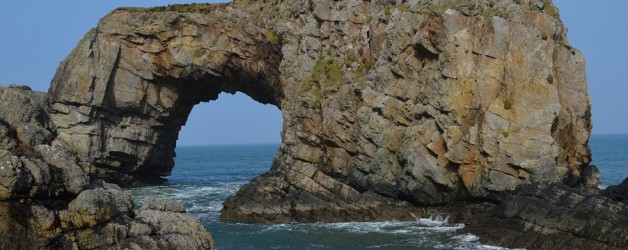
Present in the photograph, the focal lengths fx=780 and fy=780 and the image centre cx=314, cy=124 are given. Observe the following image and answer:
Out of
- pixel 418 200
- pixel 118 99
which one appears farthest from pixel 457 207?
pixel 118 99

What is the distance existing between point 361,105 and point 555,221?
19.5 metres

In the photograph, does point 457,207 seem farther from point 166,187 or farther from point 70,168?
point 166,187

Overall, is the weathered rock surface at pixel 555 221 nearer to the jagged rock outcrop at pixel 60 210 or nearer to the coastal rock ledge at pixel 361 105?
the coastal rock ledge at pixel 361 105

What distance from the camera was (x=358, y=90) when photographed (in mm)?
55969

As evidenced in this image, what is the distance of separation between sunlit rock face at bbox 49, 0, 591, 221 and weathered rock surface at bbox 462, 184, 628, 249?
9.87ft

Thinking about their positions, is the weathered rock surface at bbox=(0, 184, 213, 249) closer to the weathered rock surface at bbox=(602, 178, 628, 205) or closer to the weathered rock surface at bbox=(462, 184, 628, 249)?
the weathered rock surface at bbox=(462, 184, 628, 249)

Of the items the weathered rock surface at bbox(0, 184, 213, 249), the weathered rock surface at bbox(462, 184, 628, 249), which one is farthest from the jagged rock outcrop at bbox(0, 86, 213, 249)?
the weathered rock surface at bbox(462, 184, 628, 249)

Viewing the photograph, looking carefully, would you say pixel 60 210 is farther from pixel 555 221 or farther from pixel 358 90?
pixel 358 90

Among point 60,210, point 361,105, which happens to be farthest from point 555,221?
point 60,210

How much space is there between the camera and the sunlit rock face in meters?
47.3

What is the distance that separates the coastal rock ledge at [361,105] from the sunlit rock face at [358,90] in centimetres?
11

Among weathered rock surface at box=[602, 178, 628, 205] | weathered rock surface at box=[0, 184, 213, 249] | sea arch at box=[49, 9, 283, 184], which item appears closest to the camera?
weathered rock surface at box=[0, 184, 213, 249]

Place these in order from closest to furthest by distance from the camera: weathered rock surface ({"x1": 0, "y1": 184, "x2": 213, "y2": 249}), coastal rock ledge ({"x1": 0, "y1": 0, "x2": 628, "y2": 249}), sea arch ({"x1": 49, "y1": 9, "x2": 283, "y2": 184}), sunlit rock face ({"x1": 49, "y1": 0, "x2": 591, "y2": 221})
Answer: weathered rock surface ({"x1": 0, "y1": 184, "x2": 213, "y2": 249}) → coastal rock ledge ({"x1": 0, "y1": 0, "x2": 628, "y2": 249}) → sunlit rock face ({"x1": 49, "y1": 0, "x2": 591, "y2": 221}) → sea arch ({"x1": 49, "y1": 9, "x2": 283, "y2": 184})

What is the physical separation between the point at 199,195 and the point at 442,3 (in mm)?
30540
